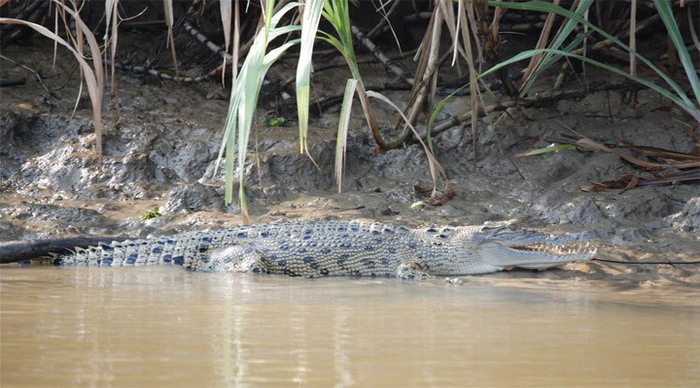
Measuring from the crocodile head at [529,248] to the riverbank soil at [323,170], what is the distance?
0.09m

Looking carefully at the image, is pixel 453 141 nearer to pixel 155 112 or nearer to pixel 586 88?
pixel 586 88

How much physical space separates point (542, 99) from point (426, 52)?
187 cm

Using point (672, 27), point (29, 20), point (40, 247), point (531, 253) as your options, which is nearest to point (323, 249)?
point (531, 253)

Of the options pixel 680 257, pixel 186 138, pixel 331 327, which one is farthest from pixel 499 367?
pixel 186 138

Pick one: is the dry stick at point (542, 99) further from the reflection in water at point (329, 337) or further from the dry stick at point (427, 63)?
the reflection in water at point (329, 337)

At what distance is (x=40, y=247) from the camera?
534 centimetres

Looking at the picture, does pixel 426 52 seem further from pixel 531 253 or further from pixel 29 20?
pixel 29 20

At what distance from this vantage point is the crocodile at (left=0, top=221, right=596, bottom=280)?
→ 18.2ft

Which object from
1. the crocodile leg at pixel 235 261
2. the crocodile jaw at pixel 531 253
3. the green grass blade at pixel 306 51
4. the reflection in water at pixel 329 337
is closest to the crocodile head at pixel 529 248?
the crocodile jaw at pixel 531 253

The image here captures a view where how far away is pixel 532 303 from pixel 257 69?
1484 mm

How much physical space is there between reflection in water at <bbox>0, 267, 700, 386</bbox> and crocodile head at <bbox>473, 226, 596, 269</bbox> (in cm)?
81

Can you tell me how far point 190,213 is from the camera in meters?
6.42

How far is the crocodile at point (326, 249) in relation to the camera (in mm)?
5562

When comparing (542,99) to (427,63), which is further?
(542,99)
